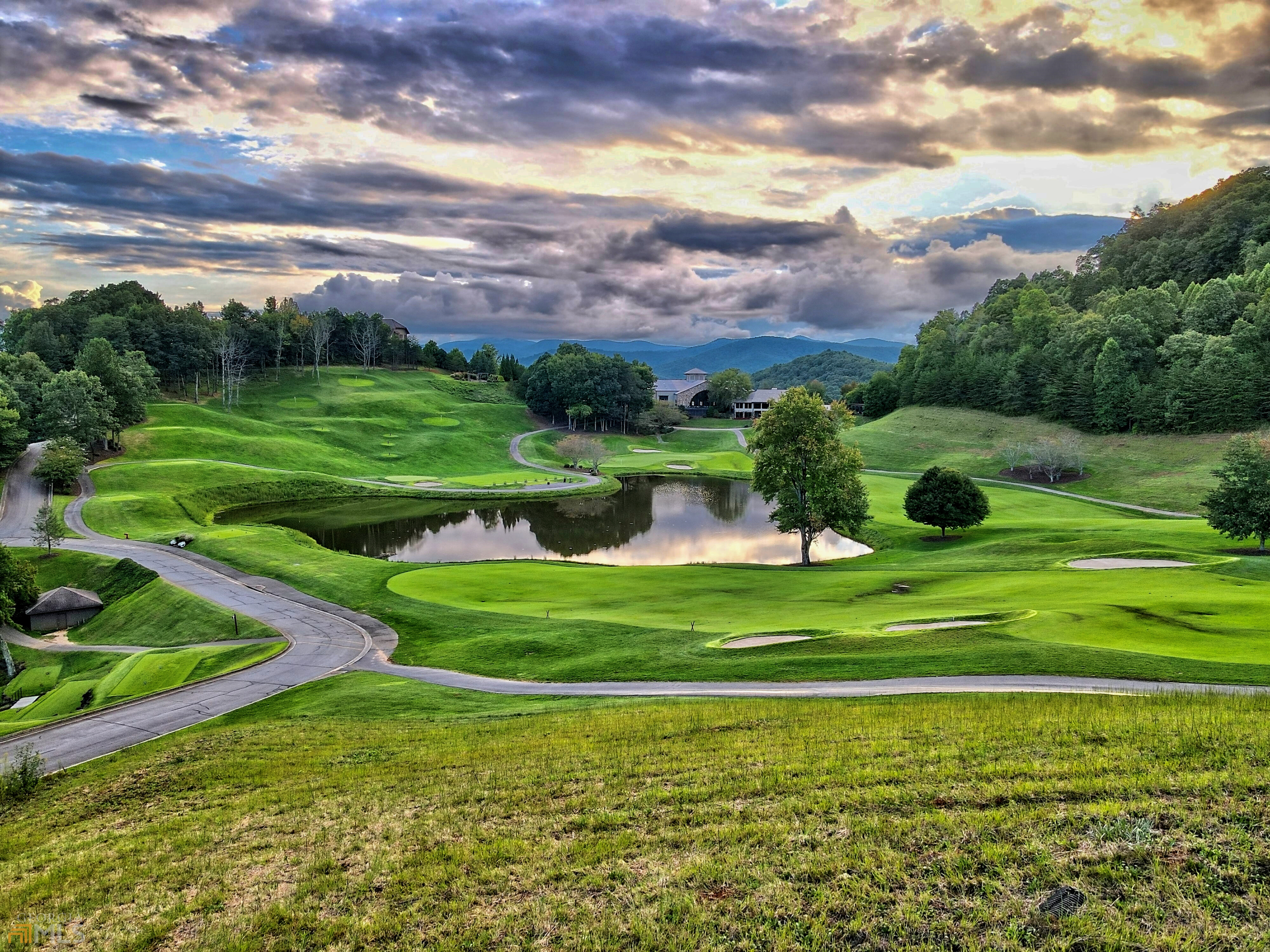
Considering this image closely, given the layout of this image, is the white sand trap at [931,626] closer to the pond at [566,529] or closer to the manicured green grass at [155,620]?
the pond at [566,529]

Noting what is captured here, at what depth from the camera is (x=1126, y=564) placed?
37.2 metres

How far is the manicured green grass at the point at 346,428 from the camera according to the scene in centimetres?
8744

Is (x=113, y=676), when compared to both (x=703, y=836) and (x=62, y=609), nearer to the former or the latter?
(x=62, y=609)

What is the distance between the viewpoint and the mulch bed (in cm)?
7806

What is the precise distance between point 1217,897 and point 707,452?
11323cm

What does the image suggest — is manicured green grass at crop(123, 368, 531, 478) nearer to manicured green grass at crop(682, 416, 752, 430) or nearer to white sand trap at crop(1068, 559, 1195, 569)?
manicured green grass at crop(682, 416, 752, 430)

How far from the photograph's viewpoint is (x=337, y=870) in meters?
10.1

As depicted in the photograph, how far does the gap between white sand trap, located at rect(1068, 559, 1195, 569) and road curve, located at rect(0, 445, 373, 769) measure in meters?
36.9

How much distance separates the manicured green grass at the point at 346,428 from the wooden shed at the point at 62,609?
47.3 metres

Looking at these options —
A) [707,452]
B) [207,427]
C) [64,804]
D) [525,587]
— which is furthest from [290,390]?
[64,804]

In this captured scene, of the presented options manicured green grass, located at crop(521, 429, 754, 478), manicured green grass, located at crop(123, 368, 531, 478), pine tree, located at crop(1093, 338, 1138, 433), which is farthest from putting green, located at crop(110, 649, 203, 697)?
pine tree, located at crop(1093, 338, 1138, 433)
